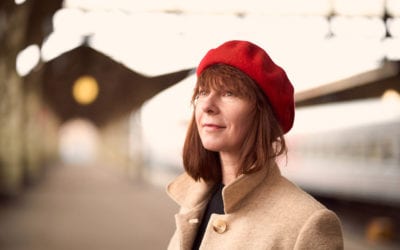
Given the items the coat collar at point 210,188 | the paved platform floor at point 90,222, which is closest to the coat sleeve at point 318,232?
the coat collar at point 210,188

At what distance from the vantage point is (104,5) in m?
13.8

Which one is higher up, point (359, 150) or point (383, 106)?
point (383, 106)

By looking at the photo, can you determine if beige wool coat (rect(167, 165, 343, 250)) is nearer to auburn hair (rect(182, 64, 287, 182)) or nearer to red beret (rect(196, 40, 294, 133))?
auburn hair (rect(182, 64, 287, 182))

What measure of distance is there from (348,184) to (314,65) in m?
4.11

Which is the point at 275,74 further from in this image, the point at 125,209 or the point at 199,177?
the point at 125,209

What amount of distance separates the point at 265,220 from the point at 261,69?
0.45 metres

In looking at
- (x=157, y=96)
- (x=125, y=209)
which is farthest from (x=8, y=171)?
(x=157, y=96)

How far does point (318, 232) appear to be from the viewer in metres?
1.68

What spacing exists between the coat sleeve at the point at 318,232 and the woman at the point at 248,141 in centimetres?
3

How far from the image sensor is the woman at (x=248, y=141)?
1782 mm

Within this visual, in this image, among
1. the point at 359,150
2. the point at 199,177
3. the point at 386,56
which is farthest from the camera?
the point at 359,150

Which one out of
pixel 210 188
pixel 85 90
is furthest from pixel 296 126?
pixel 210 188

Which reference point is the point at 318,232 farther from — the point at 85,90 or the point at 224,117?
the point at 85,90

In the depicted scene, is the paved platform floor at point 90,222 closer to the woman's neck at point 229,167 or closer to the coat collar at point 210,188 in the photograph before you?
the coat collar at point 210,188
